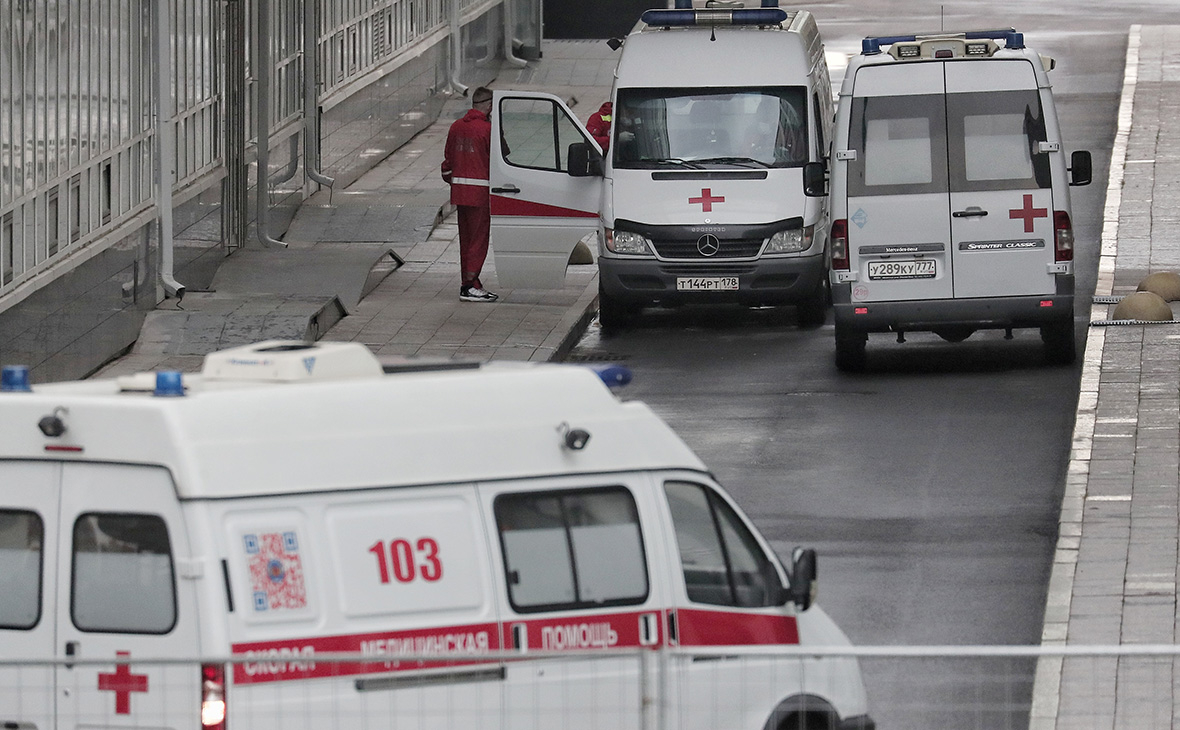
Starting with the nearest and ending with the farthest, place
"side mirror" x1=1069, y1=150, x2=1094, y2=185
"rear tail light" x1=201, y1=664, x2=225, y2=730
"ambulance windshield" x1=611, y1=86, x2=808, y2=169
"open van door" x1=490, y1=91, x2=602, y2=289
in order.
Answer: "rear tail light" x1=201, y1=664, x2=225, y2=730 < "side mirror" x1=1069, y1=150, x2=1094, y2=185 < "open van door" x1=490, y1=91, x2=602, y2=289 < "ambulance windshield" x1=611, y1=86, x2=808, y2=169

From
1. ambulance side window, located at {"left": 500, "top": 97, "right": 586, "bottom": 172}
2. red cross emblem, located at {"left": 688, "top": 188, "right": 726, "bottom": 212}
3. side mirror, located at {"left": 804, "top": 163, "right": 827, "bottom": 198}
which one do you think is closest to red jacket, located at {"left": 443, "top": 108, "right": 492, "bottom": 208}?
ambulance side window, located at {"left": 500, "top": 97, "right": 586, "bottom": 172}

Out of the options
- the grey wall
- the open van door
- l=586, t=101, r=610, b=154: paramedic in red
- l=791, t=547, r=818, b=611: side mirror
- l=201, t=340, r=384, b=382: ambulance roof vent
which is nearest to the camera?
l=201, t=340, r=384, b=382: ambulance roof vent

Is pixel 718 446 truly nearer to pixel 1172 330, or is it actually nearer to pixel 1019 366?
pixel 1019 366

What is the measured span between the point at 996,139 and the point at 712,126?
11.6 ft

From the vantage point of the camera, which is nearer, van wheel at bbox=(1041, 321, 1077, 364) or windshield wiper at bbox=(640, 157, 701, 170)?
van wheel at bbox=(1041, 321, 1077, 364)

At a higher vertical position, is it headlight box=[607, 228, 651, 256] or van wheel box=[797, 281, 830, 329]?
headlight box=[607, 228, 651, 256]

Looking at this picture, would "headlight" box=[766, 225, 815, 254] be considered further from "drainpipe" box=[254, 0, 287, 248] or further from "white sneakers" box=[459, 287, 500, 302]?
"drainpipe" box=[254, 0, 287, 248]

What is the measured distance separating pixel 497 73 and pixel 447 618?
30.7 metres

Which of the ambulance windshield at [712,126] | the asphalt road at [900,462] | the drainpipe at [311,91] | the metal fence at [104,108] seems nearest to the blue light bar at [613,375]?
the asphalt road at [900,462]

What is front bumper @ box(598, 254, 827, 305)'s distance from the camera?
19.4 metres

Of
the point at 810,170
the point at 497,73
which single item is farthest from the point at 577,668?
the point at 497,73

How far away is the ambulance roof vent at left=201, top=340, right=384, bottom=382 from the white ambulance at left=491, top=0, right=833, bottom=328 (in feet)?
40.5

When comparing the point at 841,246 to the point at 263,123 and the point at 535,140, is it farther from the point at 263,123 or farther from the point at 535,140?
the point at 263,123

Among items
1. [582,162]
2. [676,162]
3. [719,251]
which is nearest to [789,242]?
[719,251]
